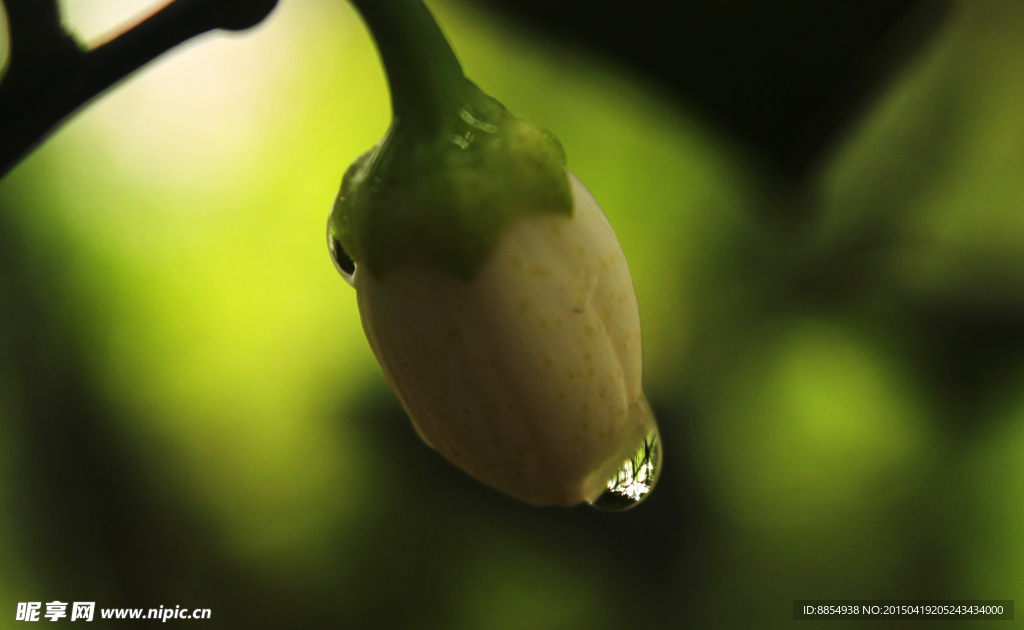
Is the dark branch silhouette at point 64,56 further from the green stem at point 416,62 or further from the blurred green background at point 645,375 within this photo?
the blurred green background at point 645,375

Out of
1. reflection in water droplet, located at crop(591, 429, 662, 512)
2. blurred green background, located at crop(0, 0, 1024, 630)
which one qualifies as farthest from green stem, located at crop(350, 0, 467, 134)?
blurred green background, located at crop(0, 0, 1024, 630)

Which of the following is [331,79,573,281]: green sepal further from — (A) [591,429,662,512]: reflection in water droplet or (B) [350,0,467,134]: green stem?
(A) [591,429,662,512]: reflection in water droplet

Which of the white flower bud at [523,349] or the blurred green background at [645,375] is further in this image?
the blurred green background at [645,375]

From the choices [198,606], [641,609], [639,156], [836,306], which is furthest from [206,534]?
[836,306]

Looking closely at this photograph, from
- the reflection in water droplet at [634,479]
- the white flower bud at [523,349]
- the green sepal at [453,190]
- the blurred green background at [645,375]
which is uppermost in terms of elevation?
the green sepal at [453,190]

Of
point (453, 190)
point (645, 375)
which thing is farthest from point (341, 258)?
point (645, 375)

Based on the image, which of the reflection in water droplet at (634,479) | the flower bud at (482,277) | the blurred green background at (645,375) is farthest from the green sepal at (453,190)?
the blurred green background at (645,375)

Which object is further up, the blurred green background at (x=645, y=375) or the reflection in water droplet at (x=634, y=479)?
the reflection in water droplet at (x=634, y=479)

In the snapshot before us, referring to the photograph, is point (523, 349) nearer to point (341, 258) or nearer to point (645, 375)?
point (341, 258)
